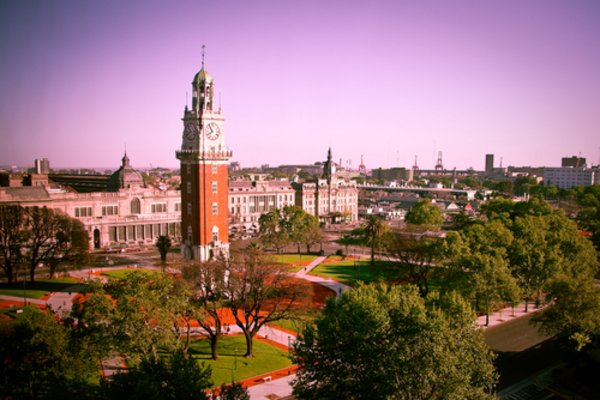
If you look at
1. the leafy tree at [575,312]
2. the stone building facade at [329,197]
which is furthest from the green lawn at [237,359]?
the stone building facade at [329,197]

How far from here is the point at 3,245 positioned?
57062 mm

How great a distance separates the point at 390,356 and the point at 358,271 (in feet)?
155

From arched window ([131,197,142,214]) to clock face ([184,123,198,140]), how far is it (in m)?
41.0

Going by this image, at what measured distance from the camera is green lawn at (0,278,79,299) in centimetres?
5431

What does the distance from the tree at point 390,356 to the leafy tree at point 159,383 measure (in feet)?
19.1

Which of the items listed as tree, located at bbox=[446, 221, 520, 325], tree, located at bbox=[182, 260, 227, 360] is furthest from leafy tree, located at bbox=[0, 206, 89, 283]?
tree, located at bbox=[446, 221, 520, 325]

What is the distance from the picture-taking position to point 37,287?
190 feet

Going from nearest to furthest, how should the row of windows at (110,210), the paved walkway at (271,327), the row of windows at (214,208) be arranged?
the paved walkway at (271,327) → the row of windows at (214,208) → the row of windows at (110,210)

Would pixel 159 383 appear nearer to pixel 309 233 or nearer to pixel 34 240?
pixel 34 240

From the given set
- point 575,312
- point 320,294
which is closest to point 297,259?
point 320,294

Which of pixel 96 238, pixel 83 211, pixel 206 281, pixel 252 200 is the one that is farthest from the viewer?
pixel 252 200

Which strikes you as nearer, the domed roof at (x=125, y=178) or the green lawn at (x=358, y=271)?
the green lawn at (x=358, y=271)

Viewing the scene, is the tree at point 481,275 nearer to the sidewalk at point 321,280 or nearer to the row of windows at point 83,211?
the sidewalk at point 321,280

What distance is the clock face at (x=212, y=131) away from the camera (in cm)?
5684
